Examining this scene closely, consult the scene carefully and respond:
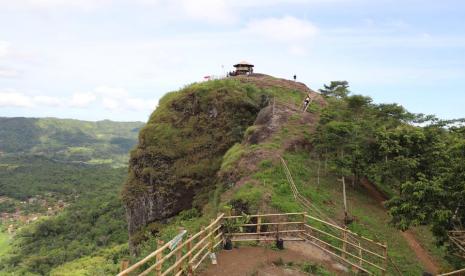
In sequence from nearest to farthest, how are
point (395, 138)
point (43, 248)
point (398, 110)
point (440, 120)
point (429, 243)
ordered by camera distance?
point (429, 243)
point (395, 138)
point (440, 120)
point (398, 110)
point (43, 248)

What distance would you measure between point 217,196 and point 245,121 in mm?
11753

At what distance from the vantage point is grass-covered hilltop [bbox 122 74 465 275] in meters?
16.5

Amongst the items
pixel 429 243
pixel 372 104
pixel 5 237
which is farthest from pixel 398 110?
pixel 5 237

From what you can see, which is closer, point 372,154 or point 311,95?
point 372,154

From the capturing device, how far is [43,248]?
8062cm

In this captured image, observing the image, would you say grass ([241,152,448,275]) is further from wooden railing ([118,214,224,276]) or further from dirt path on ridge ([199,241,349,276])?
wooden railing ([118,214,224,276])

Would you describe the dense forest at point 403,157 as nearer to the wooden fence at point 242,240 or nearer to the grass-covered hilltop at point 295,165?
the grass-covered hilltop at point 295,165

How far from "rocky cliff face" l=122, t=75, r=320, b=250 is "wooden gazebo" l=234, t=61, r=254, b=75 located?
9.96 m

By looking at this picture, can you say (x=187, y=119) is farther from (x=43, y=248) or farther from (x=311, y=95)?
(x=43, y=248)

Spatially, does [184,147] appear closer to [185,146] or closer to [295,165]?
[185,146]

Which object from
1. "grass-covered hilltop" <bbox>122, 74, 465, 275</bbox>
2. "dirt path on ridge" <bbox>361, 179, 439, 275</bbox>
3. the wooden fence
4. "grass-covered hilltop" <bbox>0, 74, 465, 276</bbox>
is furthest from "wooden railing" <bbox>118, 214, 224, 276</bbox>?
"dirt path on ridge" <bbox>361, 179, 439, 275</bbox>

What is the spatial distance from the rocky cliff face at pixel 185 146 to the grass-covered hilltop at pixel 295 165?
0.11 meters

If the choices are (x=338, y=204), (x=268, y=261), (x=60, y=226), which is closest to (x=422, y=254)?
(x=338, y=204)

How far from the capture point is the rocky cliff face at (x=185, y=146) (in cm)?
3152
